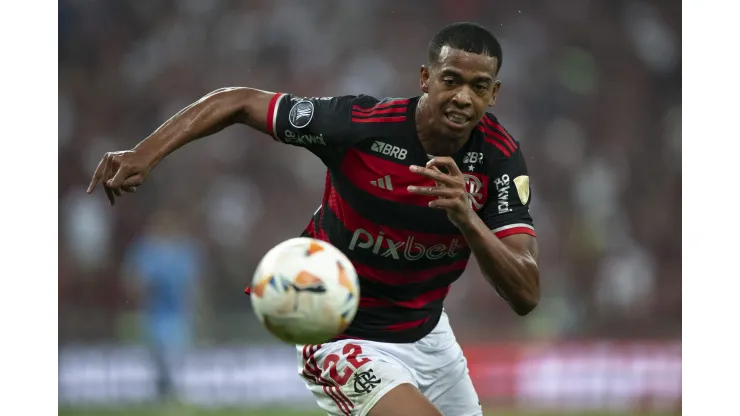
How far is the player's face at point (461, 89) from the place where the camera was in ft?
14.8

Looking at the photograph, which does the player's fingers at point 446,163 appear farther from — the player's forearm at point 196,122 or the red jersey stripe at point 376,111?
the player's forearm at point 196,122

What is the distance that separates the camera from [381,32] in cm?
1517

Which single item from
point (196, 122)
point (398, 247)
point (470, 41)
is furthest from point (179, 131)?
point (470, 41)

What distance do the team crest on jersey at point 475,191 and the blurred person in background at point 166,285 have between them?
23.2ft

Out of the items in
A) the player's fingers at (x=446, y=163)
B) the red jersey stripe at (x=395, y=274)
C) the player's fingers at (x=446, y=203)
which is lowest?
the red jersey stripe at (x=395, y=274)

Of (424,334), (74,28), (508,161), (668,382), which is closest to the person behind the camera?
(508,161)

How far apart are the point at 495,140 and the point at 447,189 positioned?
34.6 inches

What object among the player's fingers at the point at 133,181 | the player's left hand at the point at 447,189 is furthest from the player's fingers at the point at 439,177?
the player's fingers at the point at 133,181

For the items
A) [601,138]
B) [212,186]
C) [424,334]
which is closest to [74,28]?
[212,186]

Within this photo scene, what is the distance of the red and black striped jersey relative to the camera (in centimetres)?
477

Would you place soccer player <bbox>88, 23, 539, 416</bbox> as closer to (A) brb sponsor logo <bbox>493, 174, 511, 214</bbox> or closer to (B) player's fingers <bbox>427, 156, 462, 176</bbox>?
(A) brb sponsor logo <bbox>493, 174, 511, 214</bbox>

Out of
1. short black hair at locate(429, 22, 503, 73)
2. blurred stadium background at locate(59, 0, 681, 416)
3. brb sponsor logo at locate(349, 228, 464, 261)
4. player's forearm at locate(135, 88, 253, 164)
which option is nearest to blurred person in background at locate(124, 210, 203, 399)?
blurred stadium background at locate(59, 0, 681, 416)

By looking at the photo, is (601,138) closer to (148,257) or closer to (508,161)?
(148,257)

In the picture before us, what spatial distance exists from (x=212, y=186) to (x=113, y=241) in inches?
64.4
